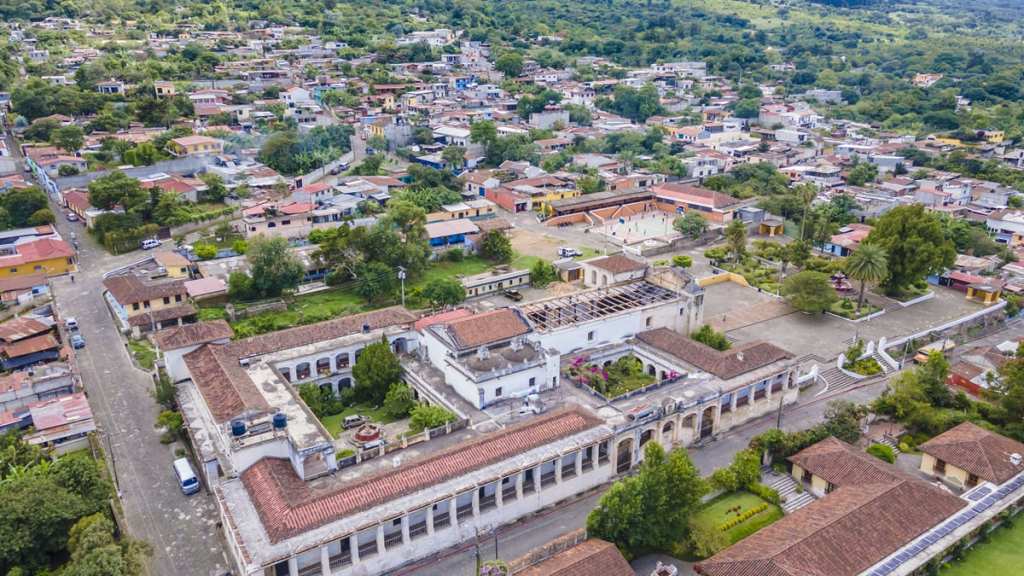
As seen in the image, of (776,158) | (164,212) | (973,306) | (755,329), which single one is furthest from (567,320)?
(776,158)

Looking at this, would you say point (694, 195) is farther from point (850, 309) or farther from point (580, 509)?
point (580, 509)

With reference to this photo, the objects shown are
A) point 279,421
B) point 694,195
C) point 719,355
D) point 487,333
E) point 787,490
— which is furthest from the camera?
point 694,195

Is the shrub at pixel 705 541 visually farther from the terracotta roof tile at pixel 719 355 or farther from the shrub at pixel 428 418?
the shrub at pixel 428 418

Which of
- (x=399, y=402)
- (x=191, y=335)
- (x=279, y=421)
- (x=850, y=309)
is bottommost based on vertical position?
(x=850, y=309)

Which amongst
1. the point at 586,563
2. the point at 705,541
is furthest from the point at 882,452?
the point at 586,563

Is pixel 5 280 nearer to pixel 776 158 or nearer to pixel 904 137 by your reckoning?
pixel 776 158

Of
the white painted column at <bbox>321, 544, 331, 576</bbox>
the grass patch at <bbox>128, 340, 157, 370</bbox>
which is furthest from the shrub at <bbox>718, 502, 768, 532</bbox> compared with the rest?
the grass patch at <bbox>128, 340, 157, 370</bbox>

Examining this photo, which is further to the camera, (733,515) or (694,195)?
(694,195)
